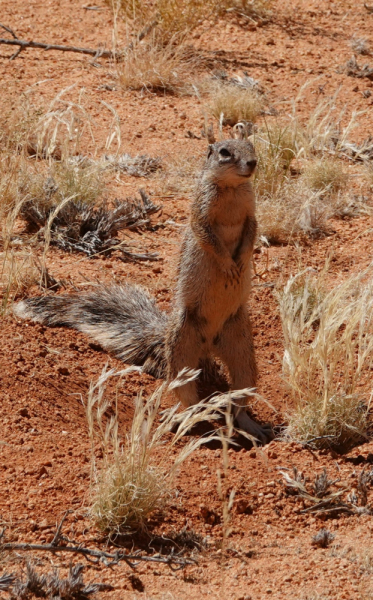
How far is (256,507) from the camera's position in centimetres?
406

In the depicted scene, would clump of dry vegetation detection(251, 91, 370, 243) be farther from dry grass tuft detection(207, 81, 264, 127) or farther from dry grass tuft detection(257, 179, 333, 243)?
dry grass tuft detection(207, 81, 264, 127)

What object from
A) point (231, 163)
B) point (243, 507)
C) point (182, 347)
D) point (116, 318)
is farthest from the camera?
point (116, 318)

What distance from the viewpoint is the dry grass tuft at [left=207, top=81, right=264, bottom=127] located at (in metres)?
8.95

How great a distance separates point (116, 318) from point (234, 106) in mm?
3920

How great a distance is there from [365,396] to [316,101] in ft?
18.2

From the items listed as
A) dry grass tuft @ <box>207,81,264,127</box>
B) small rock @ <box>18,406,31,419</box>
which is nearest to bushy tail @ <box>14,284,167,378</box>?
small rock @ <box>18,406,31,419</box>

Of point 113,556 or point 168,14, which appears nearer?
point 113,556

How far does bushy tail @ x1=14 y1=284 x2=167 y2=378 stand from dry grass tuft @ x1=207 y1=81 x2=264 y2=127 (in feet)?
11.9

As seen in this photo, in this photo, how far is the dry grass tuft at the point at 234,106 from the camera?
352 inches

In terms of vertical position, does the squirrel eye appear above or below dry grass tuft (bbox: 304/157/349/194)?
above

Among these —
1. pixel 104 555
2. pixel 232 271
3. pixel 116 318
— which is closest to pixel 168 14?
pixel 116 318

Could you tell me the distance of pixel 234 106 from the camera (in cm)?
895

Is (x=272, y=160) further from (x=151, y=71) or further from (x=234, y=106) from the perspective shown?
(x=151, y=71)

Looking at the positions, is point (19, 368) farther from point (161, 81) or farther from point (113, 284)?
point (161, 81)
